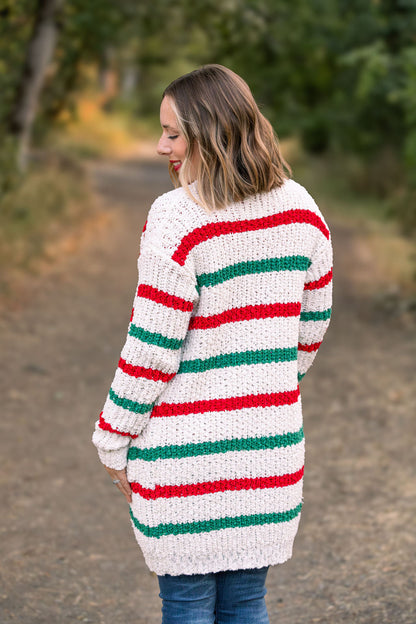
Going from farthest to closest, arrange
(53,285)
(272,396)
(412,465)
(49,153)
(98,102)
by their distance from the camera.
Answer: (98,102)
(49,153)
(53,285)
(412,465)
(272,396)

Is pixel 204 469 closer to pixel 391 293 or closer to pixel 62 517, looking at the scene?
pixel 62 517

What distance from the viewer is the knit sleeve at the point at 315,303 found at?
6.81 feet

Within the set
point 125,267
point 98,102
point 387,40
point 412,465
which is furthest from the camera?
point 98,102

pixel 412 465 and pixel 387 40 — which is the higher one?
pixel 387 40

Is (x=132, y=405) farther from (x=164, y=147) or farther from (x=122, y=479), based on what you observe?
(x=164, y=147)

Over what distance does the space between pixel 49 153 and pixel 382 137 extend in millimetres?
7105

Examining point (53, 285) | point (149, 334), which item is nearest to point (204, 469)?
point (149, 334)

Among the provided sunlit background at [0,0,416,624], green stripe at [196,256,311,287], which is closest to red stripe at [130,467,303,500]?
green stripe at [196,256,311,287]

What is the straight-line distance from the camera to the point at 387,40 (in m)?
13.6

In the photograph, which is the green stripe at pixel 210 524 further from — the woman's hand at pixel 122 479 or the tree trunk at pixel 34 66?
the tree trunk at pixel 34 66

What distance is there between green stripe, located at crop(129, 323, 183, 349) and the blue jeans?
61 cm

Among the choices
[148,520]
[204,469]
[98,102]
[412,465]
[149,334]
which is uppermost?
[149,334]

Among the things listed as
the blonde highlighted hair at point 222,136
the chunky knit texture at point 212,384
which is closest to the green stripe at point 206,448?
the chunky knit texture at point 212,384

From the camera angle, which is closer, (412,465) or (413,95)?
(412,465)
